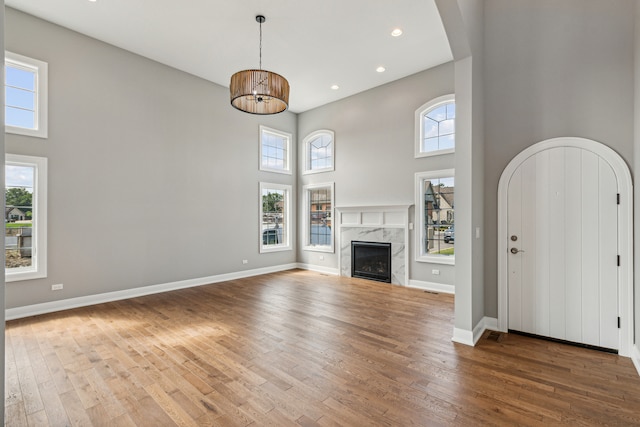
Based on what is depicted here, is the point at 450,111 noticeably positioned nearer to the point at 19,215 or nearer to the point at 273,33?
the point at 273,33

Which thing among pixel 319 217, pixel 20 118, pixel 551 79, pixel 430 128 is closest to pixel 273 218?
pixel 319 217

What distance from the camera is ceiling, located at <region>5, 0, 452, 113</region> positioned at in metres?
3.98

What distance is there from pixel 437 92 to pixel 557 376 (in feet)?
15.4

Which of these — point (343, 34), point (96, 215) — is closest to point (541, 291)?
point (343, 34)

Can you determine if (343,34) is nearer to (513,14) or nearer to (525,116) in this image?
(513,14)

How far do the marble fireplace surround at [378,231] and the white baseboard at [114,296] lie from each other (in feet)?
6.78

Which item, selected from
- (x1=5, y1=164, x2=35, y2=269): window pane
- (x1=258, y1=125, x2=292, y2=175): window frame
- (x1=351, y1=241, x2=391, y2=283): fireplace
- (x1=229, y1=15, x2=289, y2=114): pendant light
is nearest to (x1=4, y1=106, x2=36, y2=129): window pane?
(x1=5, y1=164, x2=35, y2=269): window pane

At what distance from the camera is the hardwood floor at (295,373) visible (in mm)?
2070

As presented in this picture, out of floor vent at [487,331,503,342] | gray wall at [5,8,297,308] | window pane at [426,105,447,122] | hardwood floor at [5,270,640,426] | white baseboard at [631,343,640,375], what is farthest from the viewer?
window pane at [426,105,447,122]

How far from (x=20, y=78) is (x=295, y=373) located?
5405 millimetres

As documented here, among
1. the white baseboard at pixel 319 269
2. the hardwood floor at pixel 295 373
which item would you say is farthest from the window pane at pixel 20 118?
the white baseboard at pixel 319 269

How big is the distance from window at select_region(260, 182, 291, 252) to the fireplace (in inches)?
75.2

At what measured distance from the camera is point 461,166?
3.28 meters

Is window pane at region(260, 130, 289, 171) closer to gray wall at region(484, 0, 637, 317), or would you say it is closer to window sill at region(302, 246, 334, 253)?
window sill at region(302, 246, 334, 253)
